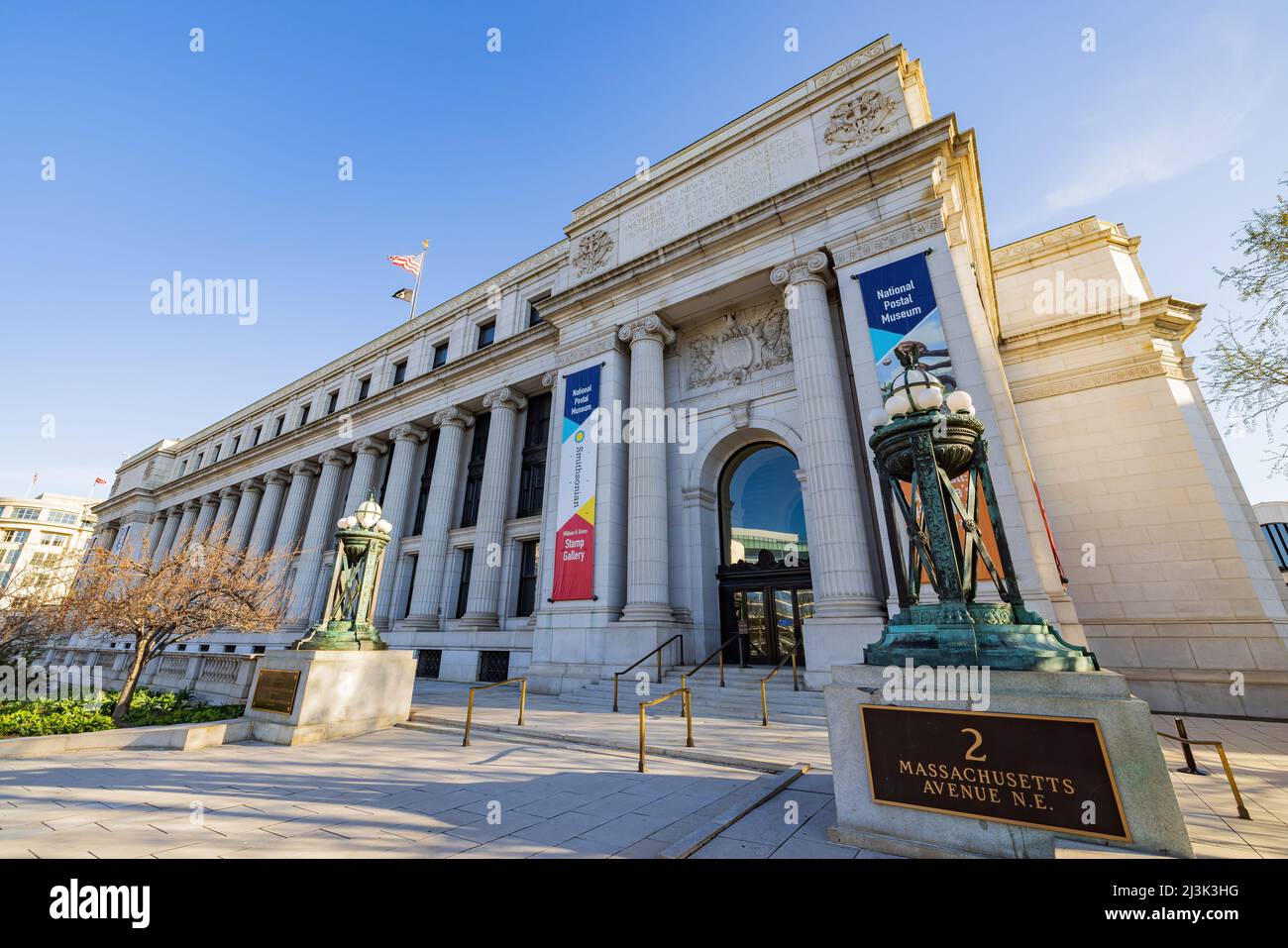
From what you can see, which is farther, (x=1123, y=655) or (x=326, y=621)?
(x=1123, y=655)

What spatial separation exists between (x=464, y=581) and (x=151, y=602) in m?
11.4

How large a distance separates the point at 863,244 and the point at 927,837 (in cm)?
1436

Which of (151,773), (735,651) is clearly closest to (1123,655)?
(735,651)

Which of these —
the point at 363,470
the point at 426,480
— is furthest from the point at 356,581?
the point at 363,470

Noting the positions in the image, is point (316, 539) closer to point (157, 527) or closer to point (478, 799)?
point (157, 527)

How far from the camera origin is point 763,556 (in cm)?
1625

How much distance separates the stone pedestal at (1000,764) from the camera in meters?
3.32

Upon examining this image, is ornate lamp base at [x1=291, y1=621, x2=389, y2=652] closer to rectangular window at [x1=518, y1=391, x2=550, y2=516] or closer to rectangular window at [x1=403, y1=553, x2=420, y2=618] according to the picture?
rectangular window at [x1=518, y1=391, x2=550, y2=516]

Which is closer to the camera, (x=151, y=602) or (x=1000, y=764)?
(x=1000, y=764)

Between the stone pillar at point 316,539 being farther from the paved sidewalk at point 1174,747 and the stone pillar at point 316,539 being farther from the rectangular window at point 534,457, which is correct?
the paved sidewalk at point 1174,747

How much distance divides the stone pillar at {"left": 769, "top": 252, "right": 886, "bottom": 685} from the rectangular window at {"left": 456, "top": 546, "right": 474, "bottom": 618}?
15930mm

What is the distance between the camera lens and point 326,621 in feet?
33.3
